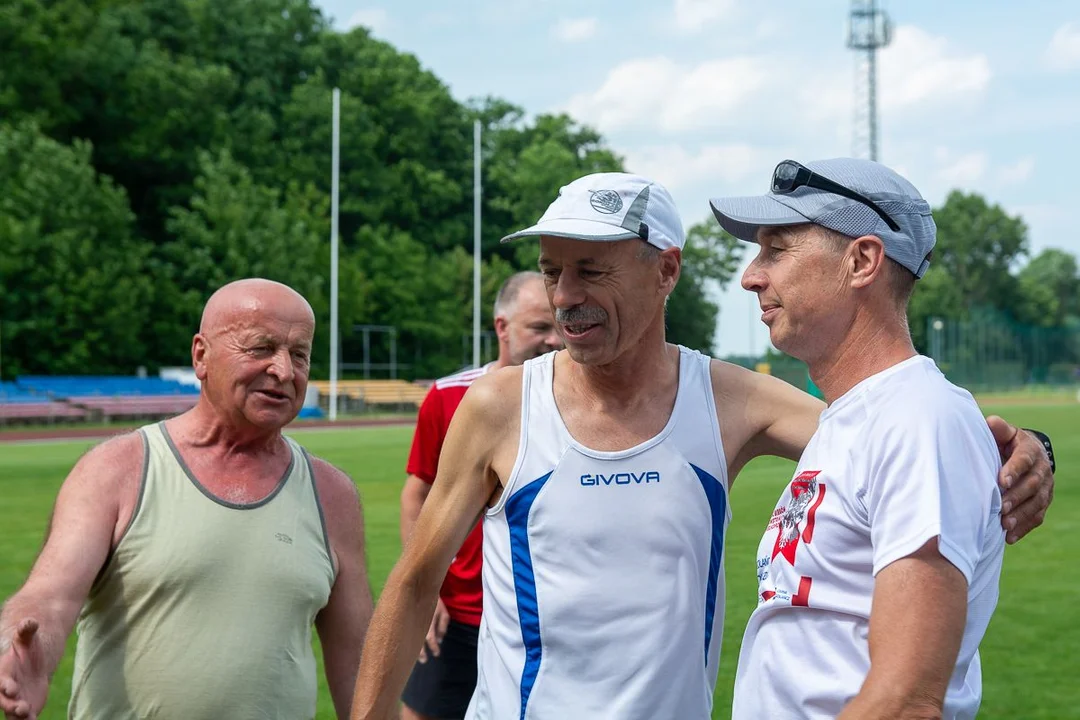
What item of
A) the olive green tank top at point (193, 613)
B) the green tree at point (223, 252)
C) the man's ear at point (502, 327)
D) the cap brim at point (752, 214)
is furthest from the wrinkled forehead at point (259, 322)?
the green tree at point (223, 252)

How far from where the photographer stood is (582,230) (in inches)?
135

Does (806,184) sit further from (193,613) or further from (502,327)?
(502,327)

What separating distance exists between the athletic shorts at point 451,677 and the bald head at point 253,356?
2061mm

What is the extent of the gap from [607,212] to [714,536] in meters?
0.92

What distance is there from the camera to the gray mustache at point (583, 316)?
3.52 metres

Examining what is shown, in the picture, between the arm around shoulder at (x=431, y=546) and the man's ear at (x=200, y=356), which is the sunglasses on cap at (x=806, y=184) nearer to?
the arm around shoulder at (x=431, y=546)

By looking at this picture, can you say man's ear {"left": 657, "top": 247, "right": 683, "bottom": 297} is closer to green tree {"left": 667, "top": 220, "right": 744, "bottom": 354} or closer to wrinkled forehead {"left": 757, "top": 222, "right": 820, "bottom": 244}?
wrinkled forehead {"left": 757, "top": 222, "right": 820, "bottom": 244}

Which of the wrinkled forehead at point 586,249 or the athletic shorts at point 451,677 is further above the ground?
the wrinkled forehead at point 586,249

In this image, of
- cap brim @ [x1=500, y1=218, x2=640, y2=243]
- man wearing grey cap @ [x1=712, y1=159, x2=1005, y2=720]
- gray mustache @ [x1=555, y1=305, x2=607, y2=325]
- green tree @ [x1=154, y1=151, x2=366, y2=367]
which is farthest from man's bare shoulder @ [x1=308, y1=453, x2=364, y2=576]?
green tree @ [x1=154, y1=151, x2=366, y2=367]

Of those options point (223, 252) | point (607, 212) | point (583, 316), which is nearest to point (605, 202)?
point (607, 212)

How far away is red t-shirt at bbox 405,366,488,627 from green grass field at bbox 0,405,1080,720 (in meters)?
2.12

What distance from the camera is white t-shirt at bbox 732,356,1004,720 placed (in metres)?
2.29

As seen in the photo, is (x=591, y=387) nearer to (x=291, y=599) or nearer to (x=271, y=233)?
(x=291, y=599)

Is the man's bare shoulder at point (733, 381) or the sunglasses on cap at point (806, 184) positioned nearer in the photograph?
the sunglasses on cap at point (806, 184)
